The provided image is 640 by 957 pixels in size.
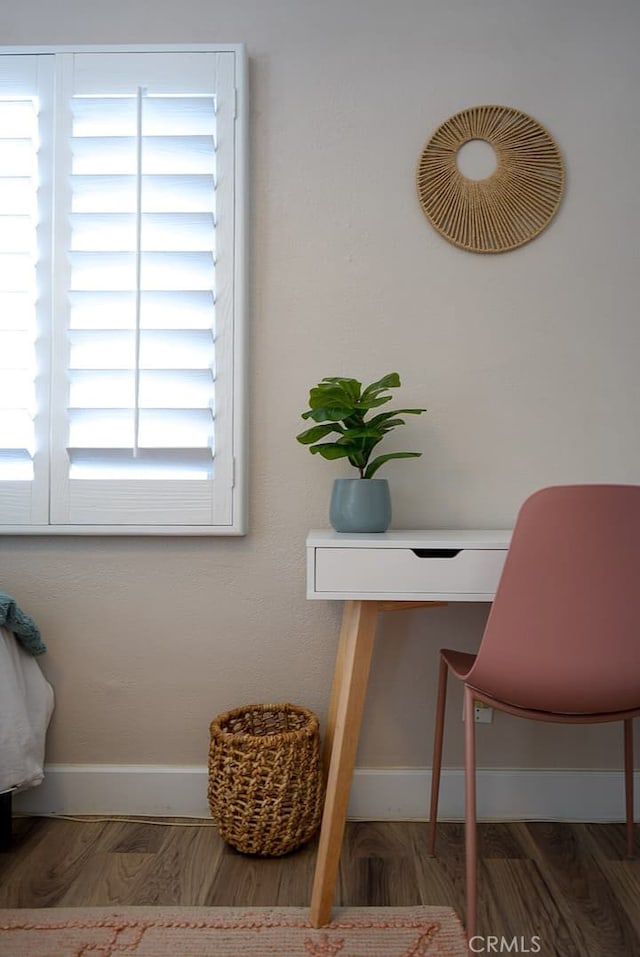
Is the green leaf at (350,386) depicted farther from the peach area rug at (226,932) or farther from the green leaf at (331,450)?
the peach area rug at (226,932)

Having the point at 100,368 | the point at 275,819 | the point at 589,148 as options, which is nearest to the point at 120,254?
the point at 100,368

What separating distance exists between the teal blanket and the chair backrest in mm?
1173

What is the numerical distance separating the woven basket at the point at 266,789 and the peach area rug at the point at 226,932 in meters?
0.20

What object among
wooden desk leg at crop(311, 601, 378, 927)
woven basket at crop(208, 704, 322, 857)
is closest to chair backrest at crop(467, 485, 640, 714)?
wooden desk leg at crop(311, 601, 378, 927)

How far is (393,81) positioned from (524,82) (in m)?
0.37

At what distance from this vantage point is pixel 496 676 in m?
1.40

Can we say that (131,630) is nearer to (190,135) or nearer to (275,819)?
(275,819)

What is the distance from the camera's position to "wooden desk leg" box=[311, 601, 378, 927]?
56.9 inches

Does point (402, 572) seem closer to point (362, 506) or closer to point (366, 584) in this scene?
point (366, 584)

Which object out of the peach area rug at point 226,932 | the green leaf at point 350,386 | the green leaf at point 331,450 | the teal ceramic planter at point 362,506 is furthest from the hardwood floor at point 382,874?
the green leaf at point 350,386

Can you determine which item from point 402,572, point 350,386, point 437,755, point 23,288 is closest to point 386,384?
point 350,386

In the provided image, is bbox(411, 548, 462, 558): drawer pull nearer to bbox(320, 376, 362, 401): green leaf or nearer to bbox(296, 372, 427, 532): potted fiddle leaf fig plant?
bbox(296, 372, 427, 532): potted fiddle leaf fig plant

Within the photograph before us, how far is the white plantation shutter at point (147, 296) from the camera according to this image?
1.95 m

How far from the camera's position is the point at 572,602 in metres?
1.33
